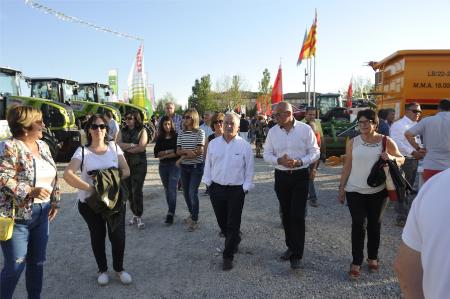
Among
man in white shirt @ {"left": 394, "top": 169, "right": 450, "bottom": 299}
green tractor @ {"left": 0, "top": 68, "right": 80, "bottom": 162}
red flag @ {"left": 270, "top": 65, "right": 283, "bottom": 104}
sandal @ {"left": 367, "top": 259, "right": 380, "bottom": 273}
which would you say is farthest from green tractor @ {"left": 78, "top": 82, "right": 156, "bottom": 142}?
man in white shirt @ {"left": 394, "top": 169, "right": 450, "bottom": 299}

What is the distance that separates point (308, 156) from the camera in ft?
13.0

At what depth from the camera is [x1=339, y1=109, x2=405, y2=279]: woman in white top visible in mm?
3605

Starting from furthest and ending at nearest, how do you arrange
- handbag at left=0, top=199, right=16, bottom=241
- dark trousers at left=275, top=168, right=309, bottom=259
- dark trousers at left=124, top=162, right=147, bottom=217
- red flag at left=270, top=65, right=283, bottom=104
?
red flag at left=270, top=65, right=283, bottom=104, dark trousers at left=124, top=162, right=147, bottom=217, dark trousers at left=275, top=168, right=309, bottom=259, handbag at left=0, top=199, right=16, bottom=241

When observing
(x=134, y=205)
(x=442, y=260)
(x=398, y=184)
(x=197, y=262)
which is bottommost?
(x=197, y=262)

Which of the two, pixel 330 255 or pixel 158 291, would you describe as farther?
pixel 330 255

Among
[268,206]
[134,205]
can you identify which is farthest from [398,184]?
[134,205]

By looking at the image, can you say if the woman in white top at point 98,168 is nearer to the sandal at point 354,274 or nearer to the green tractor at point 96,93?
the sandal at point 354,274

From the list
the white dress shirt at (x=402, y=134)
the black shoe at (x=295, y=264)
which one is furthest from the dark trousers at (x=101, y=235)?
the white dress shirt at (x=402, y=134)

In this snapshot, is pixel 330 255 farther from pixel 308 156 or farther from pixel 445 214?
pixel 445 214

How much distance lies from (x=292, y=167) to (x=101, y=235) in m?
2.15

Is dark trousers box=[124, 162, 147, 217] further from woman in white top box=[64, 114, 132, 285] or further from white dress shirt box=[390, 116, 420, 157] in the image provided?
white dress shirt box=[390, 116, 420, 157]

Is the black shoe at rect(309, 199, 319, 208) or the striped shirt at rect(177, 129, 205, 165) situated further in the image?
the black shoe at rect(309, 199, 319, 208)

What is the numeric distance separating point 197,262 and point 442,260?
134 inches

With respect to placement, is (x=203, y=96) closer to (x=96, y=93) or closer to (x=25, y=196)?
(x=96, y=93)
